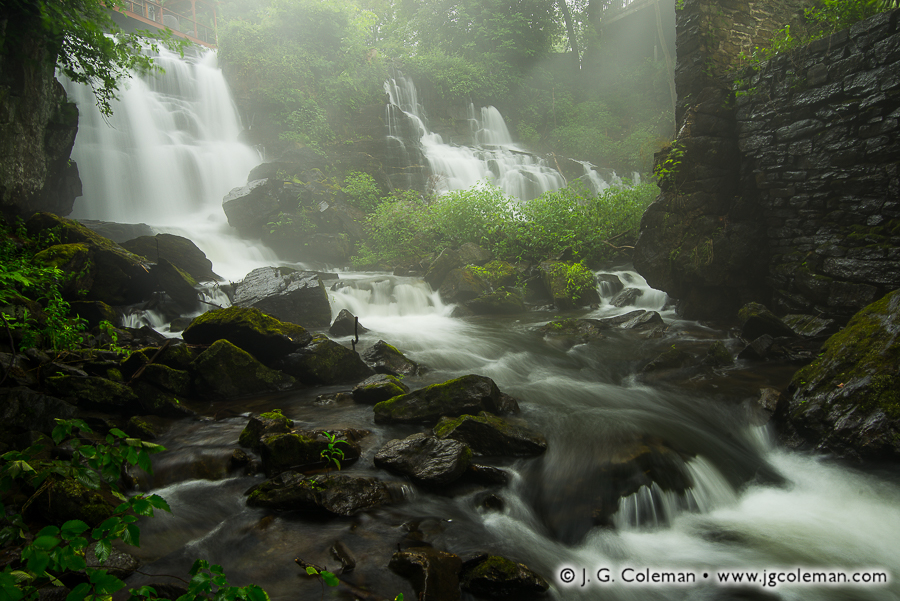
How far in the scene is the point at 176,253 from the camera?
11609mm

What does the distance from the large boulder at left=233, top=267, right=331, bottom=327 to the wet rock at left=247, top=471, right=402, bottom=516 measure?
Result: 6.38 meters

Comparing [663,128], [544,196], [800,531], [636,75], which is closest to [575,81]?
[636,75]

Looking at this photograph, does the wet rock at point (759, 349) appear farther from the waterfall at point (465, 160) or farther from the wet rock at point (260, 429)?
the waterfall at point (465, 160)

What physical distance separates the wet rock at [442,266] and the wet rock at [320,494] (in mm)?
9425

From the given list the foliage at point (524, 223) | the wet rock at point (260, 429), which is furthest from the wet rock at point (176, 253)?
the wet rock at point (260, 429)

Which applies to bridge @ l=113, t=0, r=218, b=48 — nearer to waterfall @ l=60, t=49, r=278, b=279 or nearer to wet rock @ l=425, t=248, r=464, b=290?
waterfall @ l=60, t=49, r=278, b=279

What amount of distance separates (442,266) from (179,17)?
27.6 metres

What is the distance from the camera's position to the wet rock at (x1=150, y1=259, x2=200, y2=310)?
986 centimetres

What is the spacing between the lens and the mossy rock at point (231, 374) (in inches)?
253

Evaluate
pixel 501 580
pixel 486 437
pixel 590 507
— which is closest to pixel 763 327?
pixel 590 507

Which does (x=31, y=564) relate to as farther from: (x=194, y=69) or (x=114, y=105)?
(x=194, y=69)

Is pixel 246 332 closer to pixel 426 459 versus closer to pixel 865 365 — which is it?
pixel 426 459

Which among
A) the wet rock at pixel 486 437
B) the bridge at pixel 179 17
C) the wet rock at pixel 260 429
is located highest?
the bridge at pixel 179 17

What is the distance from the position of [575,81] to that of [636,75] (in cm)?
389
